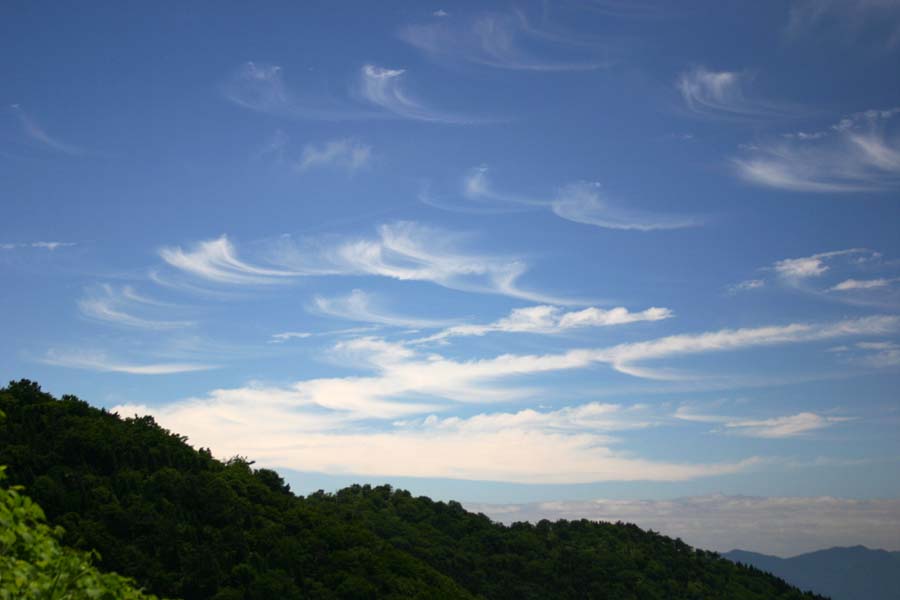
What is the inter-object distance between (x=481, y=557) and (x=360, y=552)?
85.7 ft

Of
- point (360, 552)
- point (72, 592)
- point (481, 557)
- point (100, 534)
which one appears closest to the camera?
point (72, 592)

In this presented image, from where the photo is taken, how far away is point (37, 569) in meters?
10.1

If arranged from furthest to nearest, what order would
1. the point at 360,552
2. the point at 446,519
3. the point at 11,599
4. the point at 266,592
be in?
the point at 446,519 → the point at 360,552 → the point at 266,592 → the point at 11,599

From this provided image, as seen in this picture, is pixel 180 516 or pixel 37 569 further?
pixel 180 516

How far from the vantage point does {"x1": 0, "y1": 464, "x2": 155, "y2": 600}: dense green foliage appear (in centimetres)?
932

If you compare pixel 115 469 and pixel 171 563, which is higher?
pixel 115 469

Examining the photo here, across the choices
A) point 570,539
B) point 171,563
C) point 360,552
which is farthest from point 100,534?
point 570,539

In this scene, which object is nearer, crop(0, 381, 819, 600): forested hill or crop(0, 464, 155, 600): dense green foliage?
crop(0, 464, 155, 600): dense green foliage

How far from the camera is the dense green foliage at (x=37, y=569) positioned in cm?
932

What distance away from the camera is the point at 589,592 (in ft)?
213

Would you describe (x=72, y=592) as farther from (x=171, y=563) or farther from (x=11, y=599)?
(x=171, y=563)

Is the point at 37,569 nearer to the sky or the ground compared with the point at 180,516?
nearer to the sky

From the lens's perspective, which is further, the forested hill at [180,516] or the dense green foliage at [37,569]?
the forested hill at [180,516]

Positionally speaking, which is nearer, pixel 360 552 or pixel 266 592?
pixel 266 592
